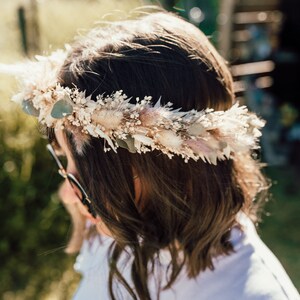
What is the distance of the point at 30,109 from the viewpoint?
4.25 feet

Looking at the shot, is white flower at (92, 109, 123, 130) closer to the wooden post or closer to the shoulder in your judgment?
the shoulder

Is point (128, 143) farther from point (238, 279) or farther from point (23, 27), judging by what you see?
point (23, 27)

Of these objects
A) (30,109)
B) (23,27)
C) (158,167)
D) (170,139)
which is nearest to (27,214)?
(23,27)

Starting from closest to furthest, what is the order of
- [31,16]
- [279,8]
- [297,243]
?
[297,243] → [31,16] → [279,8]

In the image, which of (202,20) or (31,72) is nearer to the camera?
(31,72)

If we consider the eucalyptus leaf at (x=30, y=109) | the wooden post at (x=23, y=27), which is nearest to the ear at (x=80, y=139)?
the eucalyptus leaf at (x=30, y=109)

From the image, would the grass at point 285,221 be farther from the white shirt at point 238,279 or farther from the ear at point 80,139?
the ear at point 80,139

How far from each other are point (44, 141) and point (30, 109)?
224cm

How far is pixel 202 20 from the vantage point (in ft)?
15.7

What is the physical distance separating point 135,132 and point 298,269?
282 cm

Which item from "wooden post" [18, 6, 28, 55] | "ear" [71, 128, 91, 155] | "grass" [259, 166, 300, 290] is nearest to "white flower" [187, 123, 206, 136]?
"ear" [71, 128, 91, 155]

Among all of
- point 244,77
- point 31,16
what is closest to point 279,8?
point 244,77

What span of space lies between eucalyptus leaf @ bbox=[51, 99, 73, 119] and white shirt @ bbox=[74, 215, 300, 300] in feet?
1.63

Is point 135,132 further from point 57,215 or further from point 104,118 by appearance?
point 57,215
